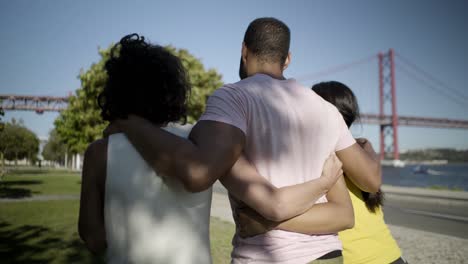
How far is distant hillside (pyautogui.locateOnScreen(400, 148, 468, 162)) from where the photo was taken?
286 feet

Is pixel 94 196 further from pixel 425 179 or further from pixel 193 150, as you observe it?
pixel 425 179

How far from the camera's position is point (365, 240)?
175 cm

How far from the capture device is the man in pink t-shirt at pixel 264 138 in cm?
119

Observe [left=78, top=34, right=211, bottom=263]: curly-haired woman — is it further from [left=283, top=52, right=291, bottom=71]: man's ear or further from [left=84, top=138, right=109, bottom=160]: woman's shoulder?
[left=283, top=52, right=291, bottom=71]: man's ear

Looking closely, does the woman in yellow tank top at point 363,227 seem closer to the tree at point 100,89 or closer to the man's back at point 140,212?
the man's back at point 140,212

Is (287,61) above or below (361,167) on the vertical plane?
above

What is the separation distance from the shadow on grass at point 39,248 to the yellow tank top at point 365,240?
347 centimetres

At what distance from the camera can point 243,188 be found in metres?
1.24

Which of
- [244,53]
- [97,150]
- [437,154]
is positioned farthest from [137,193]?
[437,154]

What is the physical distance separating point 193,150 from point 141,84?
36cm

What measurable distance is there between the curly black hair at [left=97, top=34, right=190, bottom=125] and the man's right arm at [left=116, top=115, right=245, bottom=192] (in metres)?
0.11

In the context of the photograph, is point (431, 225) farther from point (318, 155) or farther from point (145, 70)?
point (145, 70)

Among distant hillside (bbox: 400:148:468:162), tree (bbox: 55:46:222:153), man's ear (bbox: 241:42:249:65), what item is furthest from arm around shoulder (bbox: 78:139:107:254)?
distant hillside (bbox: 400:148:468:162)

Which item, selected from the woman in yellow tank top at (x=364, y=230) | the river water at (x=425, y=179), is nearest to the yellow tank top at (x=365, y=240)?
the woman in yellow tank top at (x=364, y=230)
